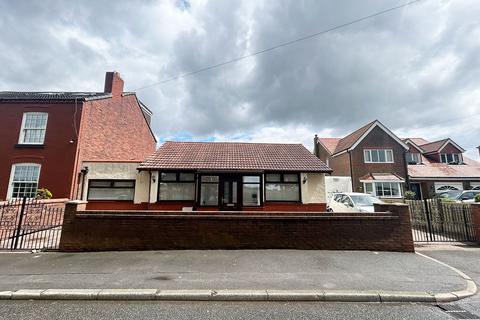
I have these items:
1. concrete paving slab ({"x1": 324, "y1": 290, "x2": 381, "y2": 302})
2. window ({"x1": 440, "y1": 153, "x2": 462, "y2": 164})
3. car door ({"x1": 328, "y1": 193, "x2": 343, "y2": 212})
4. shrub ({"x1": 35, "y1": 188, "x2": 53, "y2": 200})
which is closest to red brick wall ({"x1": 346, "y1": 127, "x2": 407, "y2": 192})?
window ({"x1": 440, "y1": 153, "x2": 462, "y2": 164})

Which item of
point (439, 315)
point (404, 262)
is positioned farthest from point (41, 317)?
point (404, 262)

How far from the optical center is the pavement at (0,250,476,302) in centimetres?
447

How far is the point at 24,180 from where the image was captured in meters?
13.7

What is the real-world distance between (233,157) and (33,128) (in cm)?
1224

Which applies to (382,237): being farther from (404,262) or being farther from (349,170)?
(349,170)

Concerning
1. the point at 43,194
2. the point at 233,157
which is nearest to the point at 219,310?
the point at 233,157

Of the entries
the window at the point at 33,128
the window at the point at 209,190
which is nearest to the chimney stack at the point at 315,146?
the window at the point at 209,190

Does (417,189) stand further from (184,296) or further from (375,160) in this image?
(184,296)

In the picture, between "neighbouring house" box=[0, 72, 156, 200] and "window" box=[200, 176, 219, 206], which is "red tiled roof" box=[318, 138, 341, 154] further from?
"neighbouring house" box=[0, 72, 156, 200]

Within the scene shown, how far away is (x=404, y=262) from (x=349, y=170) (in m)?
19.8

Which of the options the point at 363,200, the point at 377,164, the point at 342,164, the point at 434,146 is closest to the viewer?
the point at 363,200

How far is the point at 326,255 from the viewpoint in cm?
693

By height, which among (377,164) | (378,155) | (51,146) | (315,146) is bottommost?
(51,146)

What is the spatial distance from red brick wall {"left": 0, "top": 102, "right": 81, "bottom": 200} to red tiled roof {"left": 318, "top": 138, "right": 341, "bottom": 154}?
26824 millimetres
